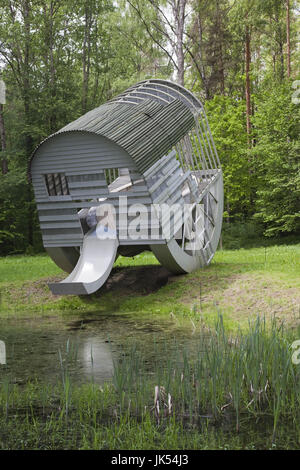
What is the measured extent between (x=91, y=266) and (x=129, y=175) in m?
2.03

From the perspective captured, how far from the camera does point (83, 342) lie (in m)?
8.45

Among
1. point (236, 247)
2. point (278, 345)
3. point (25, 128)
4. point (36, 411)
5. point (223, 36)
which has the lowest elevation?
point (236, 247)

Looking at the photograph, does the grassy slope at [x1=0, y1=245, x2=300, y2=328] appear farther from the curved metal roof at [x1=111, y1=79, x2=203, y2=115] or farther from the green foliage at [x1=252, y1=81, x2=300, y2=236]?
the green foliage at [x1=252, y1=81, x2=300, y2=236]

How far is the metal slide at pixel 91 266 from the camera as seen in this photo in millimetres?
10453

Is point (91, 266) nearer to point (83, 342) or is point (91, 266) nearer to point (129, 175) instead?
point (129, 175)

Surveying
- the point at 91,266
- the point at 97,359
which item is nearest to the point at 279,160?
the point at 91,266

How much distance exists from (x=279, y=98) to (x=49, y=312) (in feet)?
51.2

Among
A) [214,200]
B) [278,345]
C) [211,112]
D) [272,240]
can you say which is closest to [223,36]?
[211,112]

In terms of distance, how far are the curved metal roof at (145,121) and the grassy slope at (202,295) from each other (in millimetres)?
2635

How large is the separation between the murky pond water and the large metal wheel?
1.76 metres

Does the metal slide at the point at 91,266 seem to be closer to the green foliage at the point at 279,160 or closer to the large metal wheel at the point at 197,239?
the large metal wheel at the point at 197,239

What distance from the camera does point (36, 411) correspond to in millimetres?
5148
